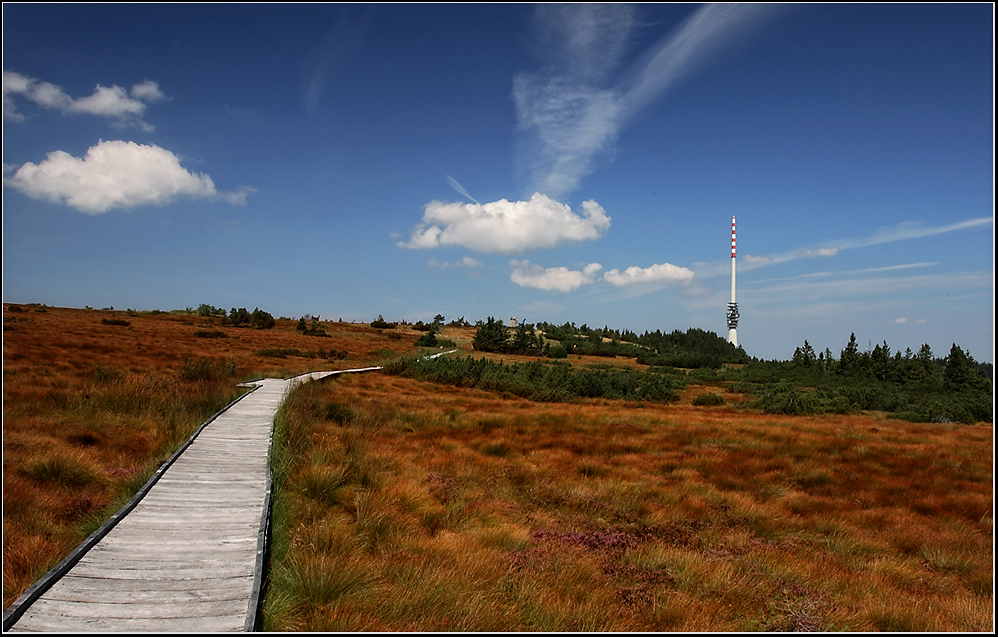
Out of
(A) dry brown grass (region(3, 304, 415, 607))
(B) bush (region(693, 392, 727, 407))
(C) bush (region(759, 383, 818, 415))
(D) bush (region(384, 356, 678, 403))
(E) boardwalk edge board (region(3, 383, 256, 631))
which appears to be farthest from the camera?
(B) bush (region(693, 392, 727, 407))

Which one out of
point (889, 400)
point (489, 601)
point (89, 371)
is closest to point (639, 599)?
point (489, 601)

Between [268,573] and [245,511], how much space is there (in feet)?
6.03

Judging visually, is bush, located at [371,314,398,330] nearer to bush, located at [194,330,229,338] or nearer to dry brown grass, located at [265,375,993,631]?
bush, located at [194,330,229,338]

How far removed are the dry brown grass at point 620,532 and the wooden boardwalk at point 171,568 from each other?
42 centimetres

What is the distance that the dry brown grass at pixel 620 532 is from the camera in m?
5.37

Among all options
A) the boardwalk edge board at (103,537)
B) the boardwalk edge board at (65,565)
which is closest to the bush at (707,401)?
the boardwalk edge board at (103,537)

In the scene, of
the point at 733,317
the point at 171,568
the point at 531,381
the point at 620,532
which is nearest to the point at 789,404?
the point at 531,381

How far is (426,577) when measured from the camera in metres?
5.68

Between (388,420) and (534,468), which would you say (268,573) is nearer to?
(534,468)

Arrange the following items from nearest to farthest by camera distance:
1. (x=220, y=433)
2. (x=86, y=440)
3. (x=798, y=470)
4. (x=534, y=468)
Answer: (x=86, y=440) < (x=220, y=433) < (x=534, y=468) < (x=798, y=470)

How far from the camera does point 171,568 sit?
534cm

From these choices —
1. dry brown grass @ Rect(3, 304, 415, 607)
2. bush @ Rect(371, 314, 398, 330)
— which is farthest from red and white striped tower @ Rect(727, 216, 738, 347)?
dry brown grass @ Rect(3, 304, 415, 607)

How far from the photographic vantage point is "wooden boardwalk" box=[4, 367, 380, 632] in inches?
175

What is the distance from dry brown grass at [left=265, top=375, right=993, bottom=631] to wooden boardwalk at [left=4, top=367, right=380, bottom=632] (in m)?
0.42
